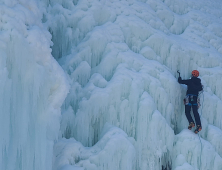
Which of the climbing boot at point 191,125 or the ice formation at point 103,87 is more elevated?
the ice formation at point 103,87

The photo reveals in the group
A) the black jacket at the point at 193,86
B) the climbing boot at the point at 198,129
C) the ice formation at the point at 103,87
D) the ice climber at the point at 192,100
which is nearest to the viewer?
the ice formation at the point at 103,87

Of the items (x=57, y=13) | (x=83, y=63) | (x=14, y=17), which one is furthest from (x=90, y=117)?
(x=57, y=13)

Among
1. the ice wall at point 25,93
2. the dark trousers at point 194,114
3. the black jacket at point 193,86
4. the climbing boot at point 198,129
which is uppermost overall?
the ice wall at point 25,93

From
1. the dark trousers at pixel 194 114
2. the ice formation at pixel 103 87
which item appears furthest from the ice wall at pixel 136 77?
the dark trousers at pixel 194 114

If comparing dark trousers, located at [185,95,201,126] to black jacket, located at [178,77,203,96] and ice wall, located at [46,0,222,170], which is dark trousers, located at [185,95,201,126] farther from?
ice wall, located at [46,0,222,170]

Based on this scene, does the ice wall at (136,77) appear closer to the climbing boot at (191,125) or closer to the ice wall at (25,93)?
the climbing boot at (191,125)

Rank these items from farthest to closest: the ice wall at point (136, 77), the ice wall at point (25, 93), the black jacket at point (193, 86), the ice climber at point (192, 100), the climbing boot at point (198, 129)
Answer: the black jacket at point (193, 86) → the ice climber at point (192, 100) → the climbing boot at point (198, 129) → the ice wall at point (136, 77) → the ice wall at point (25, 93)

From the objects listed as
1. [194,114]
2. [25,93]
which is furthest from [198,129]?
[25,93]
